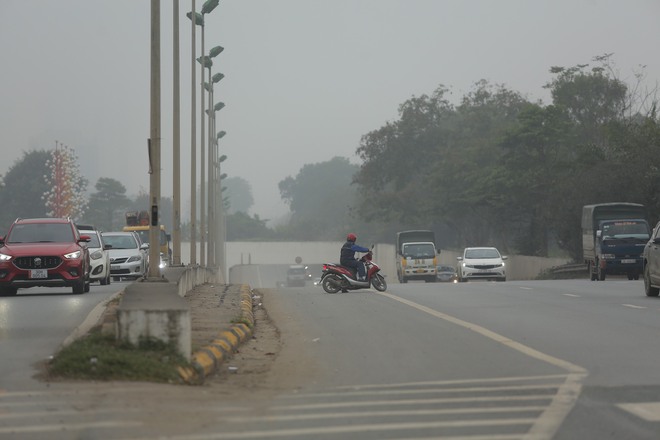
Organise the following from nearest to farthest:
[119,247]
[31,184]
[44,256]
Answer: [44,256]
[119,247]
[31,184]

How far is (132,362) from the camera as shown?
11.0 m

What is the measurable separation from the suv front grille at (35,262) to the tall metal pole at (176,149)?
696 cm

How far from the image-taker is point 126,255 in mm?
40594

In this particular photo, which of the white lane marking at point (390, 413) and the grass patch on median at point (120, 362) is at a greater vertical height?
the grass patch on median at point (120, 362)

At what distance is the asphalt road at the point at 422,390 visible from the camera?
28.3 feet

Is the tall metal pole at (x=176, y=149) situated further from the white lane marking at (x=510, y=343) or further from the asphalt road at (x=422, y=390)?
the asphalt road at (x=422, y=390)

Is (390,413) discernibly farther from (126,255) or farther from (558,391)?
(126,255)

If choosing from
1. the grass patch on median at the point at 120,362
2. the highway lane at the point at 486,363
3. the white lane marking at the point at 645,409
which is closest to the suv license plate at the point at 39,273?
the highway lane at the point at 486,363

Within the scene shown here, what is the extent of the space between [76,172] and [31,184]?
11.9 metres

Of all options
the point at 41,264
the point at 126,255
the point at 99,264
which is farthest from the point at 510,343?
the point at 126,255

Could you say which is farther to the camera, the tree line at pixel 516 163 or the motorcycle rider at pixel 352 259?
the tree line at pixel 516 163

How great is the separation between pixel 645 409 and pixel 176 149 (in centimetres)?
2732

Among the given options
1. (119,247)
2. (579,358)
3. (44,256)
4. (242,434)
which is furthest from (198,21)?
(242,434)

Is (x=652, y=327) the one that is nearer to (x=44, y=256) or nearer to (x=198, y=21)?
(x=44, y=256)
